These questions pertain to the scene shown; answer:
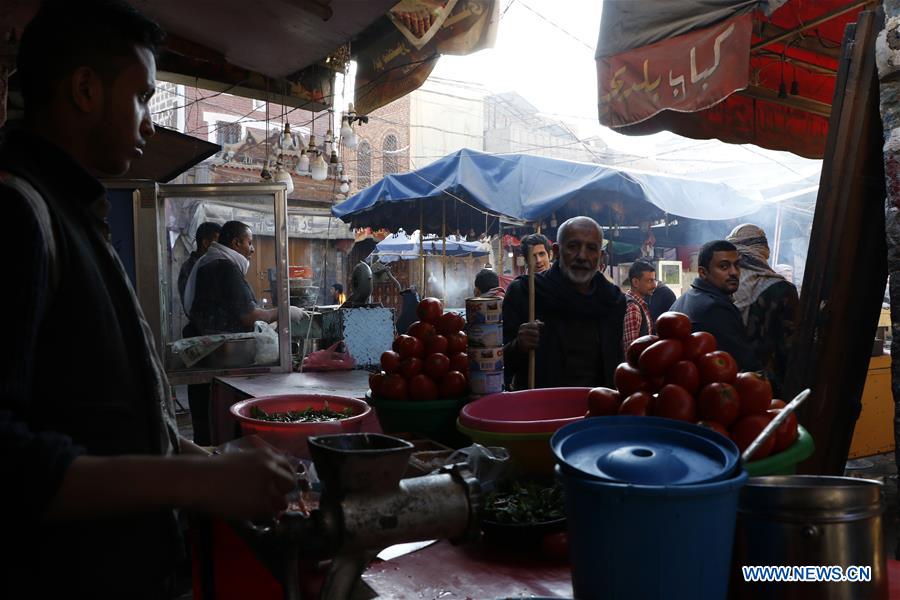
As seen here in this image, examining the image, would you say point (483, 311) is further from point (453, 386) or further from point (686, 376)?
point (686, 376)

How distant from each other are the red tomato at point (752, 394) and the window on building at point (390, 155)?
1082 inches

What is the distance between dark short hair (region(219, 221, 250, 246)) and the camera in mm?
5043

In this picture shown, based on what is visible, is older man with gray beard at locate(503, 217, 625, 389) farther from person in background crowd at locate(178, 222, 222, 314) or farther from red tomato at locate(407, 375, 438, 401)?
person in background crowd at locate(178, 222, 222, 314)

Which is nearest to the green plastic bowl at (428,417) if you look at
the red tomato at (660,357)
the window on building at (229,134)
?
the red tomato at (660,357)

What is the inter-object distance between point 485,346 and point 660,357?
810 mm

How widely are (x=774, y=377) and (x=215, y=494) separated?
441cm

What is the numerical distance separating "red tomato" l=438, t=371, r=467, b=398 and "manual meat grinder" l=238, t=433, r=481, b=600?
1152 millimetres

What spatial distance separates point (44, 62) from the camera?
3.89 feet

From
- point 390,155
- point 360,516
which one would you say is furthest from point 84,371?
point 390,155

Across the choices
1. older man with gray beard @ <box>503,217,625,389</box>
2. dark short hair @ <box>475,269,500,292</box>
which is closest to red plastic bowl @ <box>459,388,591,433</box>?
older man with gray beard @ <box>503,217,625,389</box>

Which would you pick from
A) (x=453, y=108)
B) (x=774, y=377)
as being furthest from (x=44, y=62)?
(x=453, y=108)

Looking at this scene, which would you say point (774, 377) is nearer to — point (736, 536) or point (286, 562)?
point (736, 536)

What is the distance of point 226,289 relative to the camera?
511 centimetres
